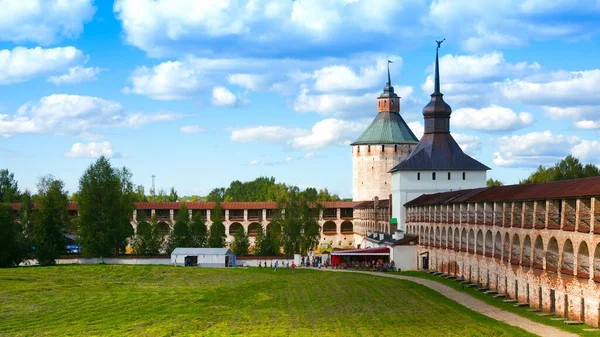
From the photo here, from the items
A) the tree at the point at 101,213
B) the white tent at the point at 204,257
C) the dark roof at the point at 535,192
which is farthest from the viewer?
the tree at the point at 101,213

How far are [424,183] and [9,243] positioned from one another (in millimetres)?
38540

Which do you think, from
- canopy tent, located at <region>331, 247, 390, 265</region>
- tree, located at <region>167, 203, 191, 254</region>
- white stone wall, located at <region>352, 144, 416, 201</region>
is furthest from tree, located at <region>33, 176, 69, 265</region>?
white stone wall, located at <region>352, 144, 416, 201</region>

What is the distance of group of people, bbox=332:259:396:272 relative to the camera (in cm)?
7119

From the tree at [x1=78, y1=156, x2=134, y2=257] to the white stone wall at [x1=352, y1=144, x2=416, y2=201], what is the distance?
4620 centimetres

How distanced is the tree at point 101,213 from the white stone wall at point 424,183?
26.5 m

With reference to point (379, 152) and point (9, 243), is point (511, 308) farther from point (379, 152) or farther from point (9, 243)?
point (379, 152)

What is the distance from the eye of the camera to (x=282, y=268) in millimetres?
74438

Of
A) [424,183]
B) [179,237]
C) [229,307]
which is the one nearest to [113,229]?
[179,237]

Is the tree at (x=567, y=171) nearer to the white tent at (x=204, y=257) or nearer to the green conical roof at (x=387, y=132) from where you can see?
the green conical roof at (x=387, y=132)

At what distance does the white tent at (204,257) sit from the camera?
76.1m

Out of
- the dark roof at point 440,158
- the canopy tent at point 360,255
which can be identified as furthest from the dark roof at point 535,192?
the dark roof at point 440,158

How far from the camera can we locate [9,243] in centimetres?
7394

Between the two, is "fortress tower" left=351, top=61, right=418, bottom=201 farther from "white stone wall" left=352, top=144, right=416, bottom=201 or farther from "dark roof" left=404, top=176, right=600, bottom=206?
"dark roof" left=404, top=176, right=600, bottom=206

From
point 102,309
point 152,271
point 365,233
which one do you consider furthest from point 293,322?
point 365,233
